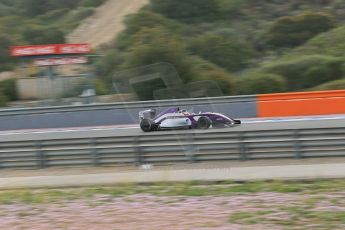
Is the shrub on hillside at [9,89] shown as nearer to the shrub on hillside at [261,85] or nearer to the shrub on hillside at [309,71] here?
the shrub on hillside at [261,85]

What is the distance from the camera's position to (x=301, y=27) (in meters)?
54.8

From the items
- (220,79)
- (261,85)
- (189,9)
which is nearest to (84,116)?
(220,79)

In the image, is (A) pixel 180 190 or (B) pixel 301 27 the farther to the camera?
(B) pixel 301 27

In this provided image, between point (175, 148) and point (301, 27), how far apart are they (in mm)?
44307

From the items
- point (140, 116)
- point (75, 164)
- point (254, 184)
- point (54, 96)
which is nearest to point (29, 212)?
point (254, 184)

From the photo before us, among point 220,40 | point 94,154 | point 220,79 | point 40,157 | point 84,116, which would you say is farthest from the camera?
point 220,40

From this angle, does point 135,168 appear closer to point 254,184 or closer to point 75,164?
point 75,164

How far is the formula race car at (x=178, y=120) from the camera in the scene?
14.7 m

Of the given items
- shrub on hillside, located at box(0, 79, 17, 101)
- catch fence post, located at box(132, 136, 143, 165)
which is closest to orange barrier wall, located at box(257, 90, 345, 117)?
catch fence post, located at box(132, 136, 143, 165)

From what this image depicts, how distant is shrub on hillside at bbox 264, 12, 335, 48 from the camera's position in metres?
54.4

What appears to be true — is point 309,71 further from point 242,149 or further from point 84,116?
point 242,149

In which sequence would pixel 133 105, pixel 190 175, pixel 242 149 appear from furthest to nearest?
pixel 133 105
pixel 242 149
pixel 190 175

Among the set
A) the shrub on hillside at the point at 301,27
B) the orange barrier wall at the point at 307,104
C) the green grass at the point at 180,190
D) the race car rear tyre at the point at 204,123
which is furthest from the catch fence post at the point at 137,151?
the shrub on hillside at the point at 301,27

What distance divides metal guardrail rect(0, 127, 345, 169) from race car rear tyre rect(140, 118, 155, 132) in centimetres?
A: 276
